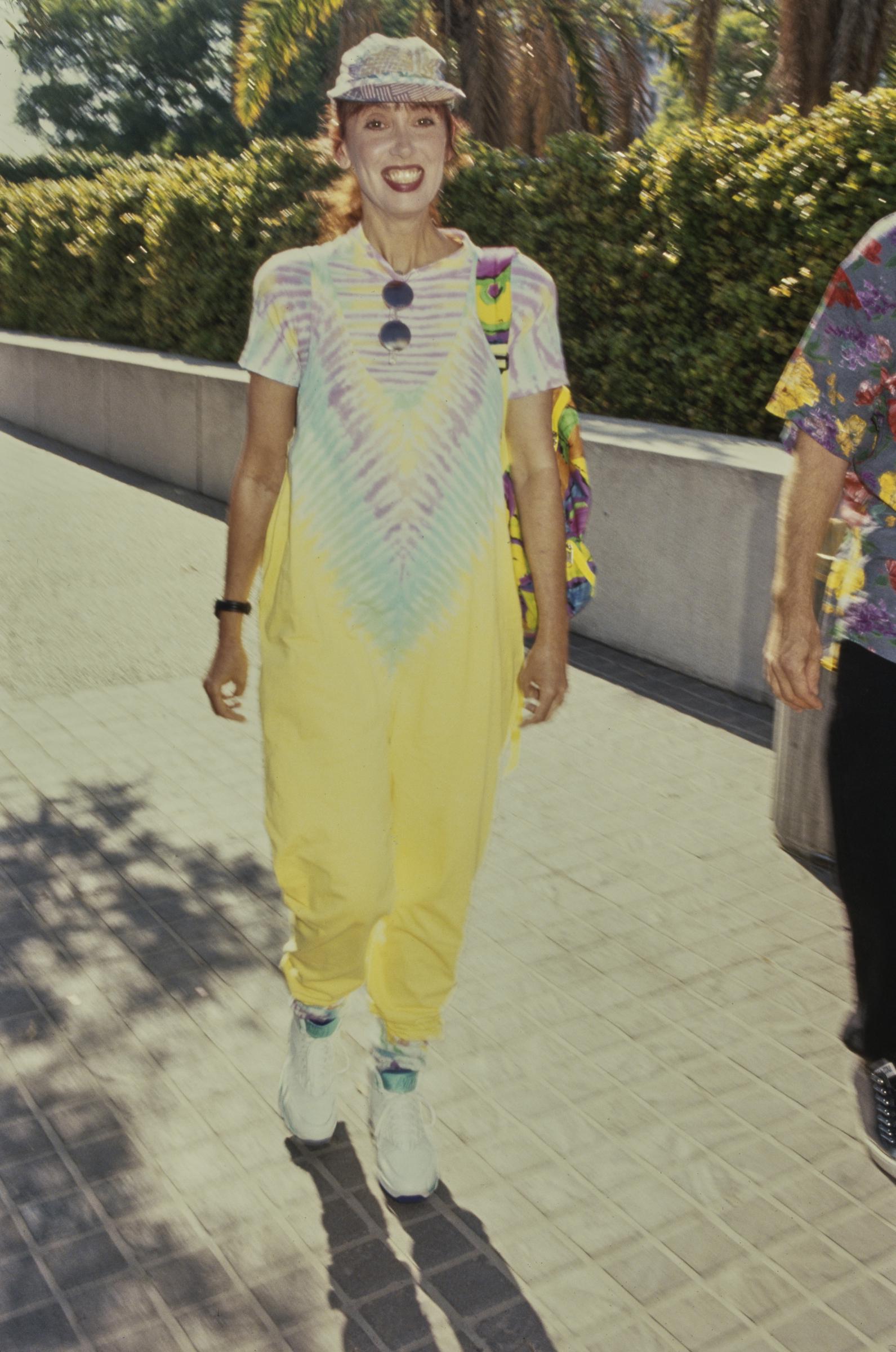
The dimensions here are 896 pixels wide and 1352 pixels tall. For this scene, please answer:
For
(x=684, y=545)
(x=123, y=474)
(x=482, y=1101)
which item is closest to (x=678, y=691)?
(x=684, y=545)

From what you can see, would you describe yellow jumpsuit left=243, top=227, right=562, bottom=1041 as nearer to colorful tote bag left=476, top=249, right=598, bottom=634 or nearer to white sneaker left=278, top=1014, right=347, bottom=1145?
colorful tote bag left=476, top=249, right=598, bottom=634

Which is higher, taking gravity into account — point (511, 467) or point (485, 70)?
point (485, 70)

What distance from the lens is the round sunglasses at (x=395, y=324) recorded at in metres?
2.77

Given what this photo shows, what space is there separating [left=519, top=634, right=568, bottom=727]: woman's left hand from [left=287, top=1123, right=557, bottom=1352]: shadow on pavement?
3.34 feet

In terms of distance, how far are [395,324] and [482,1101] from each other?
178cm

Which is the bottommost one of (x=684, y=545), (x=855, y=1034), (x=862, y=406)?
(x=855, y=1034)

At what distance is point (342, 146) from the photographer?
2.90m

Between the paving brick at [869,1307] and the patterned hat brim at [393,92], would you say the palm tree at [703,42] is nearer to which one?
the patterned hat brim at [393,92]

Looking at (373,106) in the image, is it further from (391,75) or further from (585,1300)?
(585,1300)

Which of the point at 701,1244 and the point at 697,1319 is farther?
the point at 701,1244

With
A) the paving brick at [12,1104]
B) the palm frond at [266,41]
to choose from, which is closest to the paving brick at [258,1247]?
the paving brick at [12,1104]

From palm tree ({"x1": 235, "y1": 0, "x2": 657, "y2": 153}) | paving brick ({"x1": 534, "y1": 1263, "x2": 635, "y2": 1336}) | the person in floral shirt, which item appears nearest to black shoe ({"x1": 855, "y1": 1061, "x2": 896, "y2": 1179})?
the person in floral shirt

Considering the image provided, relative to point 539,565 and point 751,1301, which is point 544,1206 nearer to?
point 751,1301

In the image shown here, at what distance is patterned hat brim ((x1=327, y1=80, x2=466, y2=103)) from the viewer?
2.75m
